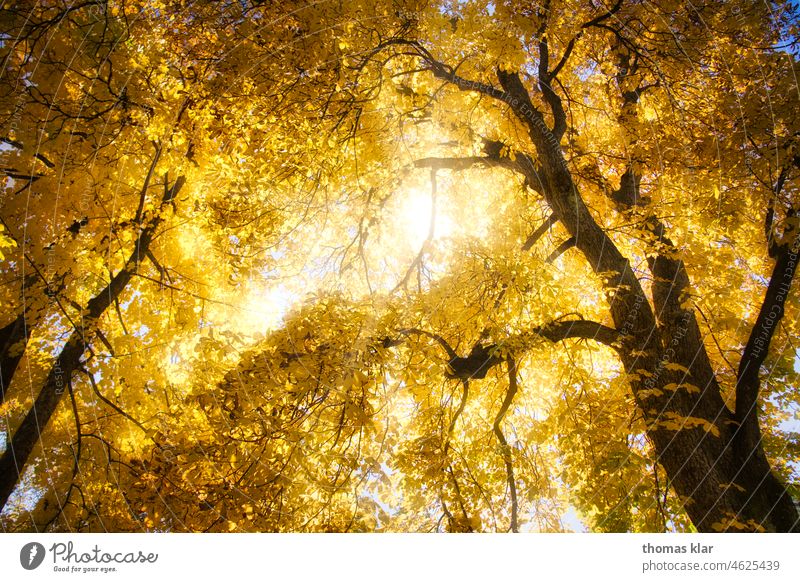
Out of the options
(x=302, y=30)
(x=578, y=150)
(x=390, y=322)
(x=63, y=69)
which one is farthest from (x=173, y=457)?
(x=578, y=150)

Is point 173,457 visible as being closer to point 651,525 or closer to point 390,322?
point 390,322

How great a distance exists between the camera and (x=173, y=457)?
4.51m

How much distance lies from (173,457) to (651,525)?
619 centimetres

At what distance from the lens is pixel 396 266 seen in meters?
8.23

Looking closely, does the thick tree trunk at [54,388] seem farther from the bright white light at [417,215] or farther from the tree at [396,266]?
the bright white light at [417,215]
